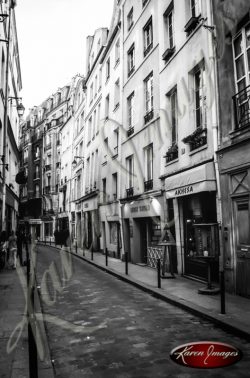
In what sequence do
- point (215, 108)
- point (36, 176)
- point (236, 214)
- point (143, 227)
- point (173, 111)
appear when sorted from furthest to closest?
point (36, 176)
point (143, 227)
point (173, 111)
point (215, 108)
point (236, 214)

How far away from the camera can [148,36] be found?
53.3ft

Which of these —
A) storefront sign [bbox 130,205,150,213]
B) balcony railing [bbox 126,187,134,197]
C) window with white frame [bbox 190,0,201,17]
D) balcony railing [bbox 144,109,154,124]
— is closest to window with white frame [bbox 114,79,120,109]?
balcony railing [bbox 144,109,154,124]

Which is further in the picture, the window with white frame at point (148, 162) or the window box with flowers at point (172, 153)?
the window with white frame at point (148, 162)

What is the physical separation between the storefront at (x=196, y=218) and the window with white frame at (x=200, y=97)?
169cm

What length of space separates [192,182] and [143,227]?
6.70 metres

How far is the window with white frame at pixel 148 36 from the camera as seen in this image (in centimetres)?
1569

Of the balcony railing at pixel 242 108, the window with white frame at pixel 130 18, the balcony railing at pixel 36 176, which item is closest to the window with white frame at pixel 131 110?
the window with white frame at pixel 130 18

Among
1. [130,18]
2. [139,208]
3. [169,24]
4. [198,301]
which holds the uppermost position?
[130,18]

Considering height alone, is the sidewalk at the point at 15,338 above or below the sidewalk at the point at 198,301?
above

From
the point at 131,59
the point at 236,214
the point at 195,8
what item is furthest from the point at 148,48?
the point at 236,214

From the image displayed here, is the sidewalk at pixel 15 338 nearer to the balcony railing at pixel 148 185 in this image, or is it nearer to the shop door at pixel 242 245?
the shop door at pixel 242 245

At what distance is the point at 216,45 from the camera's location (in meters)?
9.45

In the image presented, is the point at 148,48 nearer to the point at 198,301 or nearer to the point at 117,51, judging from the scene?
the point at 117,51

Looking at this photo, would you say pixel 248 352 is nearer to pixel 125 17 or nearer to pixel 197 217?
pixel 197 217
